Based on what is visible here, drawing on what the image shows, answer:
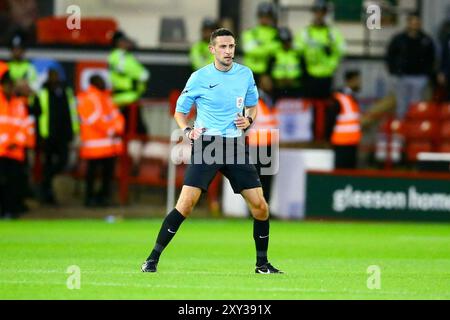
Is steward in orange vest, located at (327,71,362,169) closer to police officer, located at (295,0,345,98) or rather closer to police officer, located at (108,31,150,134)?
police officer, located at (295,0,345,98)

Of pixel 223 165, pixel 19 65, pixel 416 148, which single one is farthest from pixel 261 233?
pixel 416 148

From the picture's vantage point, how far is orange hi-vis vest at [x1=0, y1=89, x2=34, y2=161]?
2325 cm

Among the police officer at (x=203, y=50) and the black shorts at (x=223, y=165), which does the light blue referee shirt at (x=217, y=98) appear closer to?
the black shorts at (x=223, y=165)

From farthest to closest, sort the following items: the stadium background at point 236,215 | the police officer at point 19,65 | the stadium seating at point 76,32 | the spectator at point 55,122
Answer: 1. the stadium seating at point 76,32
2. the police officer at point 19,65
3. the spectator at point 55,122
4. the stadium background at point 236,215

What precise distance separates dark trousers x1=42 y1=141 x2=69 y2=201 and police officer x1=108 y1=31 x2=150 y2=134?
4.92ft

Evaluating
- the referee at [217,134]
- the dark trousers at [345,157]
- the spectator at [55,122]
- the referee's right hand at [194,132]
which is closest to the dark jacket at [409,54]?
the dark trousers at [345,157]

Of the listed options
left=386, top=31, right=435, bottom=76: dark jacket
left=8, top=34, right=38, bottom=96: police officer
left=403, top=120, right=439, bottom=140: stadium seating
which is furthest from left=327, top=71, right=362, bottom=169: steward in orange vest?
left=8, top=34, right=38, bottom=96: police officer

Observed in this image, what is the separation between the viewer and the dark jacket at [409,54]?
26500 mm

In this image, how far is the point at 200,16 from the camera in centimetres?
2912

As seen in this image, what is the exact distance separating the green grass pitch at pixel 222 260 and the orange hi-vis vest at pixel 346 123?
1.90m

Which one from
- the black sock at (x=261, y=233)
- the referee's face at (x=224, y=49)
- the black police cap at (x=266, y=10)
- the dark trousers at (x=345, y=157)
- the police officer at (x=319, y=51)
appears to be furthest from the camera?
the police officer at (x=319, y=51)

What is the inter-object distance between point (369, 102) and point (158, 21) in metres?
4.77
